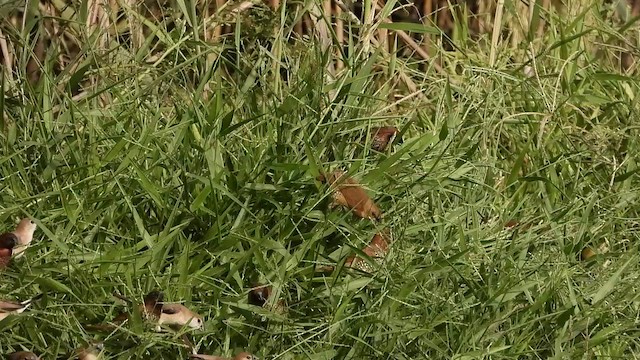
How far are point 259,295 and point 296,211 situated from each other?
26 cm

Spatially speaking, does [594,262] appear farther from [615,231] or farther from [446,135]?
[446,135]

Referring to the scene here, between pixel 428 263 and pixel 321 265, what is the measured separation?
0.25 meters

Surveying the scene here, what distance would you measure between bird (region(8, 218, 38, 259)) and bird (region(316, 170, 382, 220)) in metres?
0.68

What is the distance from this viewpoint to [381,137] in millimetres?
3109

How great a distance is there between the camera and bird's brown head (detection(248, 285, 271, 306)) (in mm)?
2564

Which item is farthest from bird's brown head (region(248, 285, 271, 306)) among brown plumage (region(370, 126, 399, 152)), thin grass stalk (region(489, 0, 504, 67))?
thin grass stalk (region(489, 0, 504, 67))

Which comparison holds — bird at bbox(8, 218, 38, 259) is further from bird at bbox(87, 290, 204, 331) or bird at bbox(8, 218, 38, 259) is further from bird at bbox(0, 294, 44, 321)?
bird at bbox(87, 290, 204, 331)

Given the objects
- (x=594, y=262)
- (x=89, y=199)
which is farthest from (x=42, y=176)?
(x=594, y=262)

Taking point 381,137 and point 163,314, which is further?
point 381,137

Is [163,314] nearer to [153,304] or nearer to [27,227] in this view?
[153,304]

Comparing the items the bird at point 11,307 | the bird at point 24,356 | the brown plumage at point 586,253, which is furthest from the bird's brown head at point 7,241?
the brown plumage at point 586,253

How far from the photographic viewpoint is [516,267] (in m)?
2.71

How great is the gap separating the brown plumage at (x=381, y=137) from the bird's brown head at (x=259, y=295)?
659 mm

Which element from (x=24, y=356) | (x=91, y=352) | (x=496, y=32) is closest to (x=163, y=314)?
(x=91, y=352)
